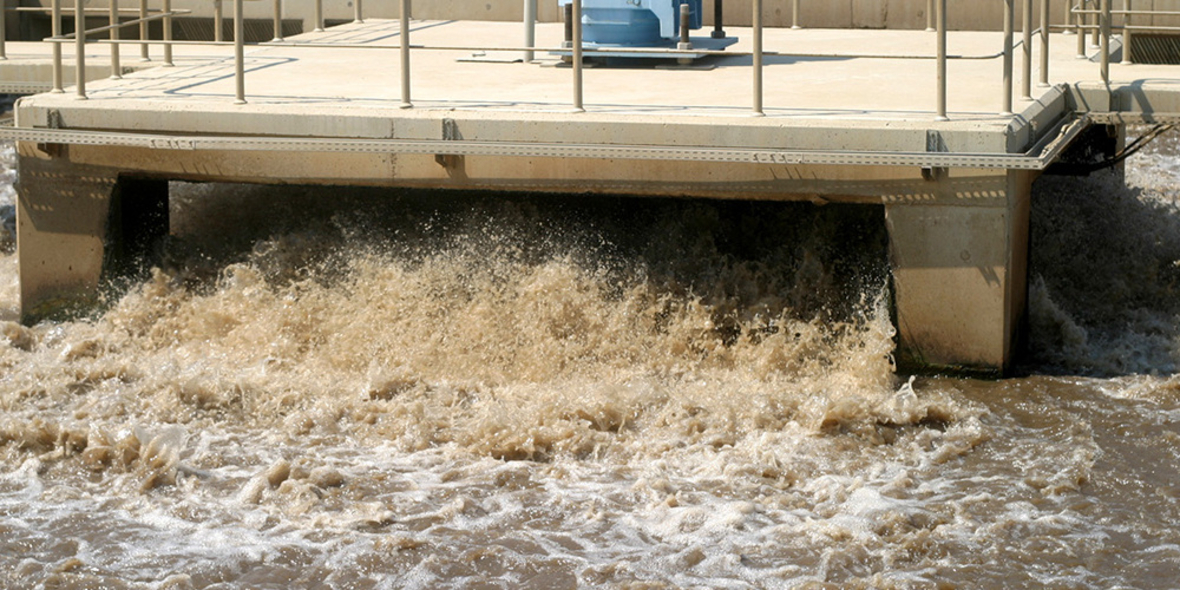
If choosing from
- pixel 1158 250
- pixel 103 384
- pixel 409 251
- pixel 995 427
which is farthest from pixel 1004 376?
pixel 103 384

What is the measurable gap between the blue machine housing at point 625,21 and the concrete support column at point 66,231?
10.1 feet

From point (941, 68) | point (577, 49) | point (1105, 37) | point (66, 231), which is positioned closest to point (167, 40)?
point (66, 231)

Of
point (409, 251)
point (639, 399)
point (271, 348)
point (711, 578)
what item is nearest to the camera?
point (711, 578)

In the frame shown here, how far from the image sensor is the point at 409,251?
8805 millimetres

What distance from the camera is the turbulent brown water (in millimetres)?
6012

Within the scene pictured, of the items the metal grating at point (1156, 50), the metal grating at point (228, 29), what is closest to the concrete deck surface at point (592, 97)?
the metal grating at point (1156, 50)

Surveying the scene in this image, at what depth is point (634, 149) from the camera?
774 centimetres

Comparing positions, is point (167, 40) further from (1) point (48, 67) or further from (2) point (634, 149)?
(2) point (634, 149)

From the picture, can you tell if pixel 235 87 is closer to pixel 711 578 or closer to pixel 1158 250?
pixel 711 578

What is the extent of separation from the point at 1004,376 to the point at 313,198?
424cm

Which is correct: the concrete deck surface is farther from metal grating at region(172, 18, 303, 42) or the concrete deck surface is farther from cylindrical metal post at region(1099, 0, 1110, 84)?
metal grating at region(172, 18, 303, 42)

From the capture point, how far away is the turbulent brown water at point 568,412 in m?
6.01

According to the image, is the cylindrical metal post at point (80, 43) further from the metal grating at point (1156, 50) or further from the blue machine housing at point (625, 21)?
the metal grating at point (1156, 50)

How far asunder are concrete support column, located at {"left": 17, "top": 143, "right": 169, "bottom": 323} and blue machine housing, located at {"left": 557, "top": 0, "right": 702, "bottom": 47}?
3.08m
